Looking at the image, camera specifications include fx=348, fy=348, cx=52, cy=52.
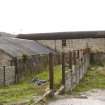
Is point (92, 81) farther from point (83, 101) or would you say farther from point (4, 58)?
point (83, 101)

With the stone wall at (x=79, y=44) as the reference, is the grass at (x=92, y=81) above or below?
below

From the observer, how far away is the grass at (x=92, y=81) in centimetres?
2316

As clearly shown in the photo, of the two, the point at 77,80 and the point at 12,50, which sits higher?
the point at 12,50

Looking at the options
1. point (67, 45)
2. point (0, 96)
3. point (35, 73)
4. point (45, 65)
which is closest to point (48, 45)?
point (67, 45)

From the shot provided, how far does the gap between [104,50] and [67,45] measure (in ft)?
15.6

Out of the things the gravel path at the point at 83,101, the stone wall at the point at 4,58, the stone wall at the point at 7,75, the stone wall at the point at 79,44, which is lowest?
the gravel path at the point at 83,101

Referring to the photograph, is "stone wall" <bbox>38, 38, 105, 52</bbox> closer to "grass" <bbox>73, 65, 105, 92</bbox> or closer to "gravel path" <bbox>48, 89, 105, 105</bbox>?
"grass" <bbox>73, 65, 105, 92</bbox>

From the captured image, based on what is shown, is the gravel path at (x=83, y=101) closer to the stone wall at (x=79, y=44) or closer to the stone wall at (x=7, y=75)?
the stone wall at (x=7, y=75)

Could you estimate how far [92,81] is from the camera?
1016 inches

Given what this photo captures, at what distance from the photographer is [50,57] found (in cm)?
1650

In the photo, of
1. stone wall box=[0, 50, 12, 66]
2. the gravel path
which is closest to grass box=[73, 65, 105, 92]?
the gravel path

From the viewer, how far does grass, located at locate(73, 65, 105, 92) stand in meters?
23.2

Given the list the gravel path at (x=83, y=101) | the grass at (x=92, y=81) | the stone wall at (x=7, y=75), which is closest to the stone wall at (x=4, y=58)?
the stone wall at (x=7, y=75)

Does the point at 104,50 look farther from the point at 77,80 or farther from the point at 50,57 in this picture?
the point at 50,57
